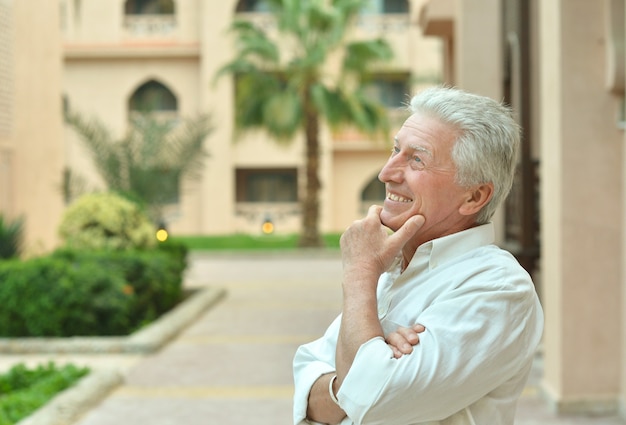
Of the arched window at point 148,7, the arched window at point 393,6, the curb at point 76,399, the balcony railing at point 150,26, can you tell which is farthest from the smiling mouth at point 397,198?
the arched window at point 393,6

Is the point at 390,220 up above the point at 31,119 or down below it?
below

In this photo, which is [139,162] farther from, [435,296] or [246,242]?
[435,296]

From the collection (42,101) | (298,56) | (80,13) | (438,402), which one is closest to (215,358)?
(438,402)

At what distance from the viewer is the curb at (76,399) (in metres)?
6.25

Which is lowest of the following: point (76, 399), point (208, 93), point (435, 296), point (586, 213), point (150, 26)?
point (76, 399)

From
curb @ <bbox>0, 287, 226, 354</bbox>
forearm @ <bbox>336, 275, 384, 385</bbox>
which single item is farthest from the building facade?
forearm @ <bbox>336, 275, 384, 385</bbox>

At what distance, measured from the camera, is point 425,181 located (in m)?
2.13

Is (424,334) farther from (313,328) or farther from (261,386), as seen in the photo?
(313,328)

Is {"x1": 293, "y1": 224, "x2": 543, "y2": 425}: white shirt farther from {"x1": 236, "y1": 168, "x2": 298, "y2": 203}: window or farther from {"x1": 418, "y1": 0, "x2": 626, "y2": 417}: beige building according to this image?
{"x1": 236, "y1": 168, "x2": 298, "y2": 203}: window

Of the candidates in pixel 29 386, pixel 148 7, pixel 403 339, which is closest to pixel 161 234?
pixel 29 386

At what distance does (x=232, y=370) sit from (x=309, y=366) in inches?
256

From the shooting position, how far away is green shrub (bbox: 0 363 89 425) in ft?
21.4

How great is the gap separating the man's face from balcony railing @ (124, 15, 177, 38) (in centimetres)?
3246

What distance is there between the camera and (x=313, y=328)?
11.4 m
